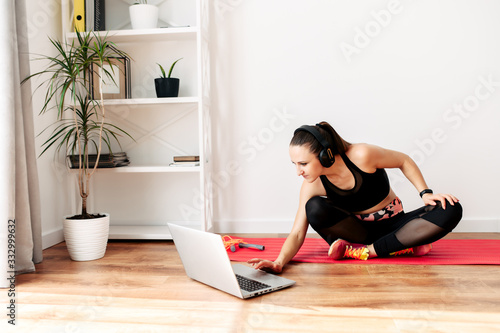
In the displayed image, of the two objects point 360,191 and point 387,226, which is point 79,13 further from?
point 387,226

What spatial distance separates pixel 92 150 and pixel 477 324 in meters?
2.44

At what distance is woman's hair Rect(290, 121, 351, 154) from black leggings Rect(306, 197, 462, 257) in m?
0.28

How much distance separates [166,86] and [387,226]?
4.83 feet

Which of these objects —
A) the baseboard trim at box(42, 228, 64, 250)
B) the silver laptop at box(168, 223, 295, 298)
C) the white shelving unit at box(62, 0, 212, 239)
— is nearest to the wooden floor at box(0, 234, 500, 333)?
the silver laptop at box(168, 223, 295, 298)

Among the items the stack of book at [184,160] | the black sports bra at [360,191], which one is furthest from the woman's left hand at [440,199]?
the stack of book at [184,160]

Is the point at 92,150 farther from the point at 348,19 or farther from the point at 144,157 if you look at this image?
the point at 348,19

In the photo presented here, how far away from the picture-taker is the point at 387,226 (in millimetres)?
2314

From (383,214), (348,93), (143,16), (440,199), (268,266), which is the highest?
(143,16)

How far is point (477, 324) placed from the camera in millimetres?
1425

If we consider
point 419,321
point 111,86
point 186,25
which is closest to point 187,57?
point 186,25

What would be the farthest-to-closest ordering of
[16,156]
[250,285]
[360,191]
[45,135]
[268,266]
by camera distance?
1. [45,135]
2. [360,191]
3. [16,156]
4. [268,266]
5. [250,285]

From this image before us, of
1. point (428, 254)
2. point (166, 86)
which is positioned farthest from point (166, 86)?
point (428, 254)

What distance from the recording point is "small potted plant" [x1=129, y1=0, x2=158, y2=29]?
2779 mm

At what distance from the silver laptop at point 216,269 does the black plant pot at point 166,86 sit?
1.15 metres
